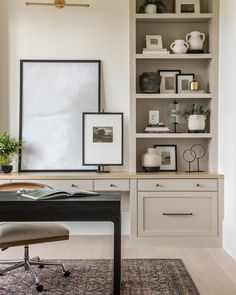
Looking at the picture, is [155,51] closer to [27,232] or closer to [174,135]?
[174,135]

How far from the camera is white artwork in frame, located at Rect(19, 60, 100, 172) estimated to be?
4934 millimetres

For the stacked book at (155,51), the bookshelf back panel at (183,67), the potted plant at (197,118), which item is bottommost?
the potted plant at (197,118)

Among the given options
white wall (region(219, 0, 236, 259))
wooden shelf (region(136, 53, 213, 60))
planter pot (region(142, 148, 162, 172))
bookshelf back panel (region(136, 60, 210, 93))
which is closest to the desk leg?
white wall (region(219, 0, 236, 259))

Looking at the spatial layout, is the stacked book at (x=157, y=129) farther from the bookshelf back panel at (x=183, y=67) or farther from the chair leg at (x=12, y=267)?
the chair leg at (x=12, y=267)

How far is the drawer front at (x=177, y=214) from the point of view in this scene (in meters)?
4.43

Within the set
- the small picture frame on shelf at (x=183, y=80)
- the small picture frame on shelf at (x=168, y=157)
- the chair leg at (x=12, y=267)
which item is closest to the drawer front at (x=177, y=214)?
the small picture frame on shelf at (x=168, y=157)

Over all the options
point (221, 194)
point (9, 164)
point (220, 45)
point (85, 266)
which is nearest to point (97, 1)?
point (220, 45)

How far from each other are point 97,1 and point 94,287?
3.29 m

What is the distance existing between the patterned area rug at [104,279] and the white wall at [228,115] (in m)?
0.74

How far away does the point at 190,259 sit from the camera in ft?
13.0

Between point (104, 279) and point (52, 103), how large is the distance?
2.33m

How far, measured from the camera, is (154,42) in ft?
15.8

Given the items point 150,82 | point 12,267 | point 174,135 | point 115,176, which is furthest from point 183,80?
point 12,267

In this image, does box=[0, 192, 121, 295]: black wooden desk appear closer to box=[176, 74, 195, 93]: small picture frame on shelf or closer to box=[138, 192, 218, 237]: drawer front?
box=[138, 192, 218, 237]: drawer front
